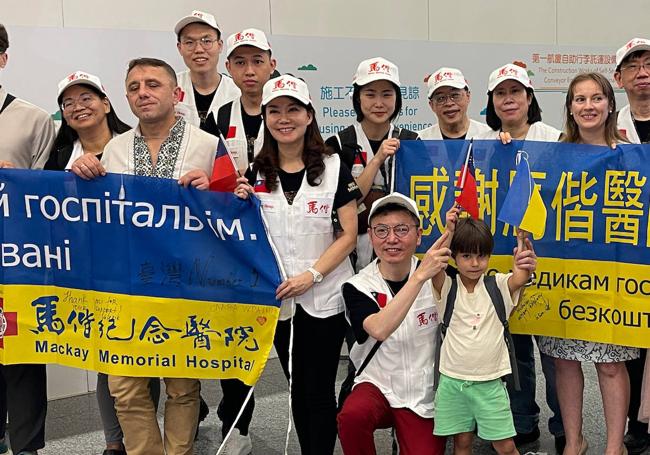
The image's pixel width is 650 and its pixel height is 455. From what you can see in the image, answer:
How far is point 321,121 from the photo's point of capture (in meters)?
4.82

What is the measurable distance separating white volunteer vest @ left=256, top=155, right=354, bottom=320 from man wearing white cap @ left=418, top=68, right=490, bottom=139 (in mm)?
851

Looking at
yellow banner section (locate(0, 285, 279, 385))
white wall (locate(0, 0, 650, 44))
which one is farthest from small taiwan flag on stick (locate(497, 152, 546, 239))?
white wall (locate(0, 0, 650, 44))

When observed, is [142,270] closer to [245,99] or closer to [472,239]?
[245,99]

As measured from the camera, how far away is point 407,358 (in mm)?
2676

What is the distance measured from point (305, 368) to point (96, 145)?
1.30 meters

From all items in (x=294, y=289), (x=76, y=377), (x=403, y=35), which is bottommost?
(x=76, y=377)

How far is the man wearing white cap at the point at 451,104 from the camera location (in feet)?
10.7

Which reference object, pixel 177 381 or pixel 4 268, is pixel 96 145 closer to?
pixel 4 268

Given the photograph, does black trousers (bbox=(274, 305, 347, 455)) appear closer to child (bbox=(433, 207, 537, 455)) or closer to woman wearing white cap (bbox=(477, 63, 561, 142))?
child (bbox=(433, 207, 537, 455))

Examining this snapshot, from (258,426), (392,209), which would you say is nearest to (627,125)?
(392,209)

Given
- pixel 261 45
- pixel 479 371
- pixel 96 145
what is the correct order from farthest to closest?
pixel 261 45, pixel 96 145, pixel 479 371

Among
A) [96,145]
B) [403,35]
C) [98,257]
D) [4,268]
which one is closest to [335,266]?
[98,257]

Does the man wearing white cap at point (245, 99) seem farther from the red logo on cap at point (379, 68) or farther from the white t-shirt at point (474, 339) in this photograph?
the white t-shirt at point (474, 339)

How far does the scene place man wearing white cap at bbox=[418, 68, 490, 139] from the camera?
3258mm
